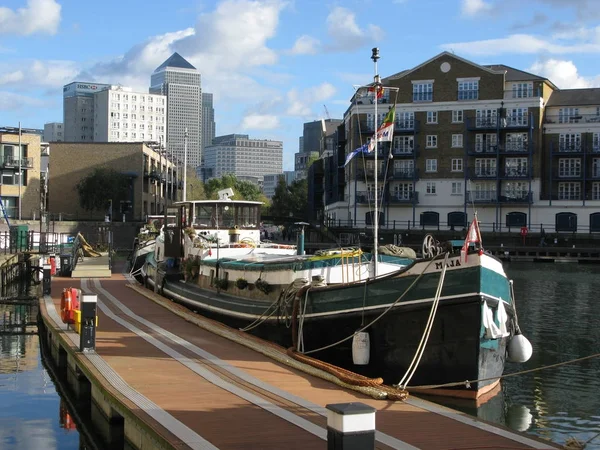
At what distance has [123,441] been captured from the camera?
505 inches

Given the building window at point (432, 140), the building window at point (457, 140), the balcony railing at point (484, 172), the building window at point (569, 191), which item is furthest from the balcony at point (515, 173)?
the building window at point (432, 140)

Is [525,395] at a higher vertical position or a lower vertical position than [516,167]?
lower

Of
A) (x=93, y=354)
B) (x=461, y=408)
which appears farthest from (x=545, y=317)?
(x=93, y=354)

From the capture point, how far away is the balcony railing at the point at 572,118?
7419 cm

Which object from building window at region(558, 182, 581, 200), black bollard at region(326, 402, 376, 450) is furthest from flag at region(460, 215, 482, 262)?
building window at region(558, 182, 581, 200)

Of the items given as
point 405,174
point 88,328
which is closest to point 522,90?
point 405,174

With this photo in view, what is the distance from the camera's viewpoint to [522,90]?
7400 cm

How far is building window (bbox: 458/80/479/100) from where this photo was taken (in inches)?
2923

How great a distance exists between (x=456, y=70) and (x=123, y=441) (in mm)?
66703

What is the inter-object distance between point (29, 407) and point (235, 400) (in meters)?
5.70

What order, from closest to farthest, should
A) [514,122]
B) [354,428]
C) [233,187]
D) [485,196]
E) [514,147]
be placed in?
[354,428] < [514,122] < [514,147] < [485,196] < [233,187]

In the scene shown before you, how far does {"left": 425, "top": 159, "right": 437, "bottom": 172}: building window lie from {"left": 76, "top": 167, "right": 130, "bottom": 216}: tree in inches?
1275

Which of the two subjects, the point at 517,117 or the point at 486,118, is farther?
the point at 486,118

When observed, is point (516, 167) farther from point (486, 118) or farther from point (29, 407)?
point (29, 407)
